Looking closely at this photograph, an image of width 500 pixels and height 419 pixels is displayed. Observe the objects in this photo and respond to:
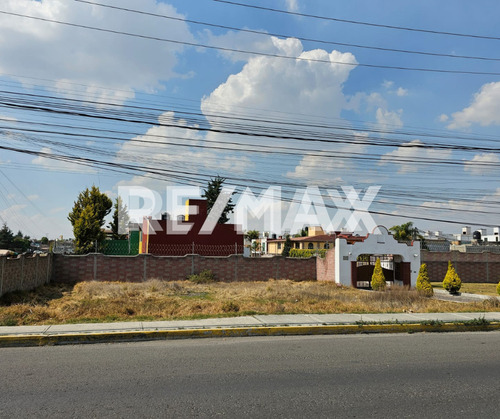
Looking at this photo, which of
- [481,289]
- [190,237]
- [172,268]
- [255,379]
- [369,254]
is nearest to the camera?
[255,379]

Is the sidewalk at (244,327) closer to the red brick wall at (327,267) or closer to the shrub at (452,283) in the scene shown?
the shrub at (452,283)

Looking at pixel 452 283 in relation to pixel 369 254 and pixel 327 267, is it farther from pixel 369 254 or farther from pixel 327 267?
pixel 327 267

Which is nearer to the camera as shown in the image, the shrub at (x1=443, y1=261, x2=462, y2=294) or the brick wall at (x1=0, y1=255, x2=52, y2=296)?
the brick wall at (x1=0, y1=255, x2=52, y2=296)

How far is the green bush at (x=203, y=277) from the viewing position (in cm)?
2583

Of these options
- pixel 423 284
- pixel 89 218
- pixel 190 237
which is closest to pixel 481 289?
pixel 423 284

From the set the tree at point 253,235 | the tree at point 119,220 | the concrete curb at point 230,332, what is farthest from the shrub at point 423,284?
the tree at point 253,235

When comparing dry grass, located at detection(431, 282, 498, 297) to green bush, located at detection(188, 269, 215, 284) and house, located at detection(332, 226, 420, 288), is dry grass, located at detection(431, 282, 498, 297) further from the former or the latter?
green bush, located at detection(188, 269, 215, 284)

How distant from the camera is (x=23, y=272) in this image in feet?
58.0

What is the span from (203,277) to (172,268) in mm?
2230

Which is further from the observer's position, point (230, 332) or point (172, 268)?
point (172, 268)

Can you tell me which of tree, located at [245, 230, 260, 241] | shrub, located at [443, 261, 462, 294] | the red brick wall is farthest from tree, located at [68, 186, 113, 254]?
tree, located at [245, 230, 260, 241]

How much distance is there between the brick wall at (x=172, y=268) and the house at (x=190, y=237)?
5095 millimetres

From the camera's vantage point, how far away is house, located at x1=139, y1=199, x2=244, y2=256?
32.4m

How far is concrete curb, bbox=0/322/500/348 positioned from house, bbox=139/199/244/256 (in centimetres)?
2285
